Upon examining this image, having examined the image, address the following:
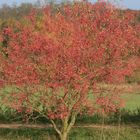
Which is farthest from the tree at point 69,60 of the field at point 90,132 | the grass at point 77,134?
the grass at point 77,134

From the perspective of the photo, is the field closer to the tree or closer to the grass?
the grass

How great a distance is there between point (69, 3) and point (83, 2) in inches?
13.7

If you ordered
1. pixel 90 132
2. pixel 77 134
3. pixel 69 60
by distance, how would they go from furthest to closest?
1. pixel 90 132
2. pixel 77 134
3. pixel 69 60

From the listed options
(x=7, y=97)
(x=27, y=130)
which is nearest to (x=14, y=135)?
(x=27, y=130)

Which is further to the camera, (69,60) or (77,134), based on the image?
(77,134)

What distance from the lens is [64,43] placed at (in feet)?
37.2

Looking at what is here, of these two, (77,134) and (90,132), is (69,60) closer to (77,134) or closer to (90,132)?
(77,134)

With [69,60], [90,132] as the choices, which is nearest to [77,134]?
[90,132]

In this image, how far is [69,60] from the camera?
11.2 m

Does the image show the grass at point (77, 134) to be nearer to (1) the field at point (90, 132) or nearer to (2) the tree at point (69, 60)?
(1) the field at point (90, 132)

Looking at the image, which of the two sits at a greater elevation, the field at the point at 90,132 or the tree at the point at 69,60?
the tree at the point at 69,60

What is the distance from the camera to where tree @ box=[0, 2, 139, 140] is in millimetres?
11281

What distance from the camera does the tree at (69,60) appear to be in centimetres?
1128

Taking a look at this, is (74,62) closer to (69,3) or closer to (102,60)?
(102,60)
